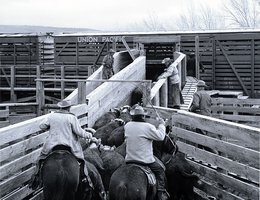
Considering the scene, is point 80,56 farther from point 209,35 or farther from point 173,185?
point 173,185

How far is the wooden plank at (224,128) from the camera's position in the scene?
6930 mm

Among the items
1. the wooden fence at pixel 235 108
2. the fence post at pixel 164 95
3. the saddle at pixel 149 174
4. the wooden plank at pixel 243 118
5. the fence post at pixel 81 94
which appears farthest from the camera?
the wooden fence at pixel 235 108

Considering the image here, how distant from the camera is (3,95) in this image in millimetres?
25078

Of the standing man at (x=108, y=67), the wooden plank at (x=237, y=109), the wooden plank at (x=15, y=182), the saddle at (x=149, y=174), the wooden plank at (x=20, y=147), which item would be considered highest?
the standing man at (x=108, y=67)

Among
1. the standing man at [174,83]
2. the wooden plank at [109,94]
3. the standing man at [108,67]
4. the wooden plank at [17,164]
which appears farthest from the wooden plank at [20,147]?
the standing man at [108,67]

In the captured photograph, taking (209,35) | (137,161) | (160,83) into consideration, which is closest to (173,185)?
(137,161)

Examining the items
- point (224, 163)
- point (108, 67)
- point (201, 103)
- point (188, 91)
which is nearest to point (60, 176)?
point (224, 163)

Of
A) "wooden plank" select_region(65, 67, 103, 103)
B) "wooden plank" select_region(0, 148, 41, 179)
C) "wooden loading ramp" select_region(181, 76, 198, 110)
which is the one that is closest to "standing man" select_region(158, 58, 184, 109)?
"wooden loading ramp" select_region(181, 76, 198, 110)

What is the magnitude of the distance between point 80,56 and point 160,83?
35.1 feet

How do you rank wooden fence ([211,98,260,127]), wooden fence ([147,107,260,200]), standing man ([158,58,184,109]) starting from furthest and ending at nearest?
wooden fence ([211,98,260,127]) → standing man ([158,58,184,109]) → wooden fence ([147,107,260,200])

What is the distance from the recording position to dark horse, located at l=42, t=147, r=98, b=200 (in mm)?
7203

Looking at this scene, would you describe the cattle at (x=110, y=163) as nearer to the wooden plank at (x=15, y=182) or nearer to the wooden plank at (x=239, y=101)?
the wooden plank at (x=15, y=182)

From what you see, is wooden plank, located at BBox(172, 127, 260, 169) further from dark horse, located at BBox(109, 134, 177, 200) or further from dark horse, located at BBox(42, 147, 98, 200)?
dark horse, located at BBox(42, 147, 98, 200)

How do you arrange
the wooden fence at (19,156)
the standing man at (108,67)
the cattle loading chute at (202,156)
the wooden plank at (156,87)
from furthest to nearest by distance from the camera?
the standing man at (108,67) < the wooden plank at (156,87) < the wooden fence at (19,156) < the cattle loading chute at (202,156)
